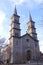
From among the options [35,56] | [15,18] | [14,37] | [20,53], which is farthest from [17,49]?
[15,18]

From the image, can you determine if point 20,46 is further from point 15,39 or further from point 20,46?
point 15,39

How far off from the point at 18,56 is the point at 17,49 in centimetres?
214

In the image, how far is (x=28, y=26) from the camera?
4541 centimetres

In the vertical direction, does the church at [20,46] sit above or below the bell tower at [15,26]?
below

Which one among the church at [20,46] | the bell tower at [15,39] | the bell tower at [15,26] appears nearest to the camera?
the bell tower at [15,39]

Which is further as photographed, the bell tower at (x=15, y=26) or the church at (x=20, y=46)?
the bell tower at (x=15, y=26)

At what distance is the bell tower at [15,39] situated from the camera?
1410 inches

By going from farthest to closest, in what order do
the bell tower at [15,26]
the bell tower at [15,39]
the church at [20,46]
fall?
the bell tower at [15,26]
the church at [20,46]
the bell tower at [15,39]

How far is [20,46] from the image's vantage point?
124 ft

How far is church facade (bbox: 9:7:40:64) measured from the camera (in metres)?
36.4

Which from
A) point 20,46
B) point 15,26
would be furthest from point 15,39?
point 15,26

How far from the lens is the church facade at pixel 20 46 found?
119ft

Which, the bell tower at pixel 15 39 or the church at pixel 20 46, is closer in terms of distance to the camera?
the bell tower at pixel 15 39

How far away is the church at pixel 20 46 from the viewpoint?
119 ft
